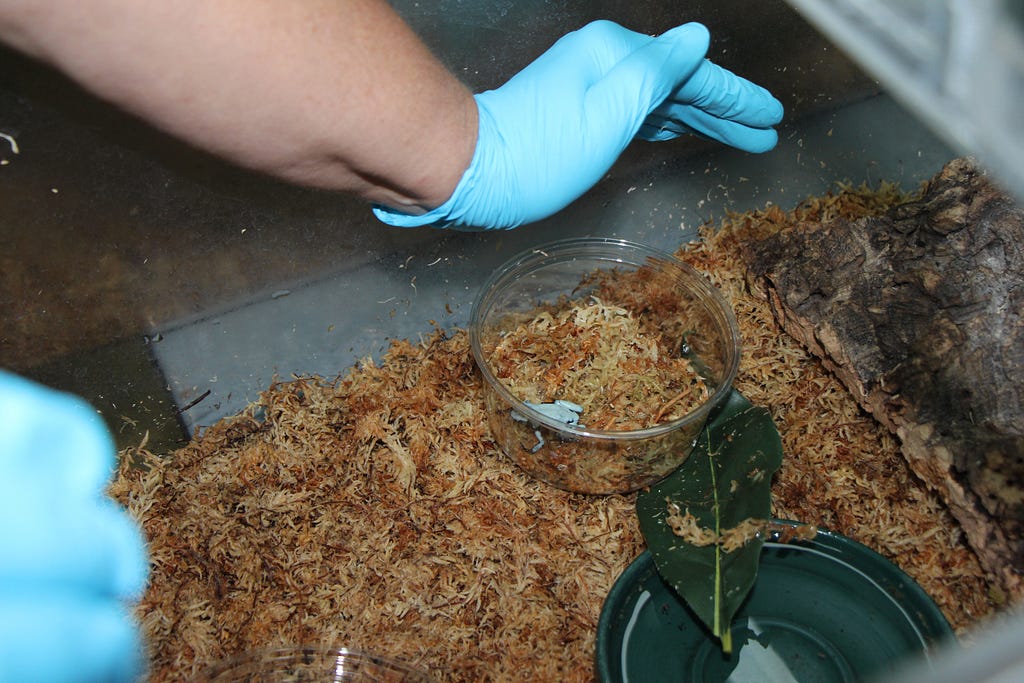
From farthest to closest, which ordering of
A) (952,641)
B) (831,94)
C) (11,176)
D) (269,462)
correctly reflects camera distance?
1. (831,94)
2. (269,462)
3. (11,176)
4. (952,641)

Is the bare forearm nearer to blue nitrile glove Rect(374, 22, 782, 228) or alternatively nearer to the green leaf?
blue nitrile glove Rect(374, 22, 782, 228)

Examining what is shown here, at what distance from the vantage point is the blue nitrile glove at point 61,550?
1.64m

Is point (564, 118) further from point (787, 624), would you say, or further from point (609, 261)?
point (787, 624)

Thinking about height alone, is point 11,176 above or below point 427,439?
above

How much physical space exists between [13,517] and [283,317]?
2.36 feet

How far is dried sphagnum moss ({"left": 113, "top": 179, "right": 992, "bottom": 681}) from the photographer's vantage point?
1651 mm

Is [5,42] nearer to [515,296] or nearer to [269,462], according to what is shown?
[269,462]

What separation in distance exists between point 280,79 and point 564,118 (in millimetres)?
554

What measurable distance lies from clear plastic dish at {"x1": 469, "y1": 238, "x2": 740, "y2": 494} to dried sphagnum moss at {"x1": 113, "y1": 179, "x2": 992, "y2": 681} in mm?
98

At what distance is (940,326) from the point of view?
168 centimetres

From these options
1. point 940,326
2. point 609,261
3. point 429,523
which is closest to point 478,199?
point 609,261

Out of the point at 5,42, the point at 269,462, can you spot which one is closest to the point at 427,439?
the point at 269,462

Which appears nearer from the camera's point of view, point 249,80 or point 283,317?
point 249,80

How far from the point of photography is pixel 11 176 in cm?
160
